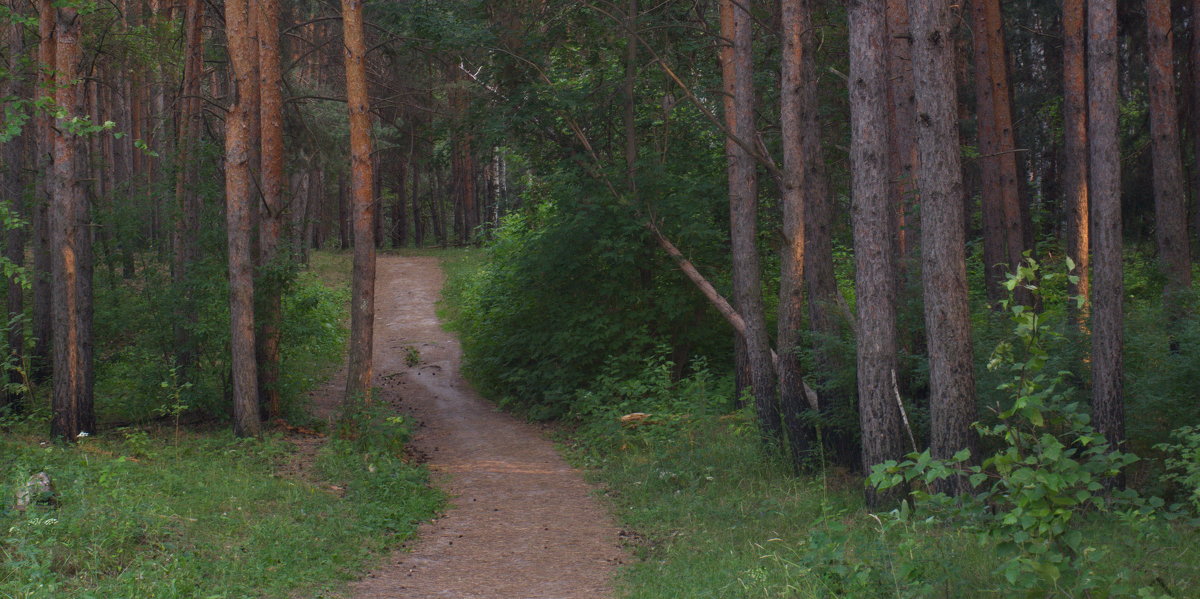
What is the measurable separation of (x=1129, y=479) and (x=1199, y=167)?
7772 millimetres

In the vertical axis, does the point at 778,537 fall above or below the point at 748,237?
below

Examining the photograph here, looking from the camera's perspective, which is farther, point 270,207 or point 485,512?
point 270,207

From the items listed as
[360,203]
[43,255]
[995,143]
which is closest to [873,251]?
[995,143]

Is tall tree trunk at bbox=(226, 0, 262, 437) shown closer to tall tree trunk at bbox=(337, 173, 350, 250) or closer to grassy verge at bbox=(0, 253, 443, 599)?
grassy verge at bbox=(0, 253, 443, 599)

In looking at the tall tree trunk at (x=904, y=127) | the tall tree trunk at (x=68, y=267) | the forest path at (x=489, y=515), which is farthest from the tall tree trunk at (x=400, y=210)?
the tall tree trunk at (x=904, y=127)

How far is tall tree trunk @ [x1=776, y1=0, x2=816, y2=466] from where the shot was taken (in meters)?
10.1

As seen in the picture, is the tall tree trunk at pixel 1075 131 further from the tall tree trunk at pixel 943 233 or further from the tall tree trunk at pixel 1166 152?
the tall tree trunk at pixel 943 233

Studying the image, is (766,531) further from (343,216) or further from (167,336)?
(343,216)

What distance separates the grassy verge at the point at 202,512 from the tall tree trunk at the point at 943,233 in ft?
16.8

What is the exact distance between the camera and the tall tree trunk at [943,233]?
7.23m

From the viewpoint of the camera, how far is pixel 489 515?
9867 millimetres

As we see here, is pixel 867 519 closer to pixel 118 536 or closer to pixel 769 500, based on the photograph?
pixel 769 500

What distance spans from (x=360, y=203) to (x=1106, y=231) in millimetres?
9569

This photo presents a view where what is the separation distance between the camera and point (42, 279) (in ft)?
47.8
